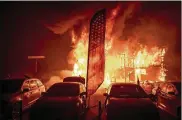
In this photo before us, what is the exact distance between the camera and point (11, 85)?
8.64m

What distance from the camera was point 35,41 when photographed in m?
20.2

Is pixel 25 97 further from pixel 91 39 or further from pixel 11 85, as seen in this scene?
pixel 91 39

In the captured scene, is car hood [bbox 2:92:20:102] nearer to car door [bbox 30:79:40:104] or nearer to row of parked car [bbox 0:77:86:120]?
row of parked car [bbox 0:77:86:120]

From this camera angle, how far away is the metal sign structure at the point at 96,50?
45.9 feet

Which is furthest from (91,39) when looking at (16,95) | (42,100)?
(42,100)

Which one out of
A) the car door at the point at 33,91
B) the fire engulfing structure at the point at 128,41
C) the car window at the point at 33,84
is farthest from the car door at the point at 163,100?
the fire engulfing structure at the point at 128,41

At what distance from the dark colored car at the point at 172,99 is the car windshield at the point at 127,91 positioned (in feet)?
3.93

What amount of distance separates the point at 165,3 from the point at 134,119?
601 inches

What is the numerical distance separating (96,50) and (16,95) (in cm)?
779

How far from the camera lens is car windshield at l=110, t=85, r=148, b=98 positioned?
24.1ft

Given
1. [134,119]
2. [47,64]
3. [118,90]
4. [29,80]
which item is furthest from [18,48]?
[134,119]

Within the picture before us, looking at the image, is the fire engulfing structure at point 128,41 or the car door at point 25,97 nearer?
the car door at point 25,97

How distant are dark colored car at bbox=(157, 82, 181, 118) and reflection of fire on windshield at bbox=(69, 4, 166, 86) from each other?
1252 cm

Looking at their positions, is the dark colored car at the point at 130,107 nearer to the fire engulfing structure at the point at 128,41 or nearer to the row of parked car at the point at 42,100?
the row of parked car at the point at 42,100
